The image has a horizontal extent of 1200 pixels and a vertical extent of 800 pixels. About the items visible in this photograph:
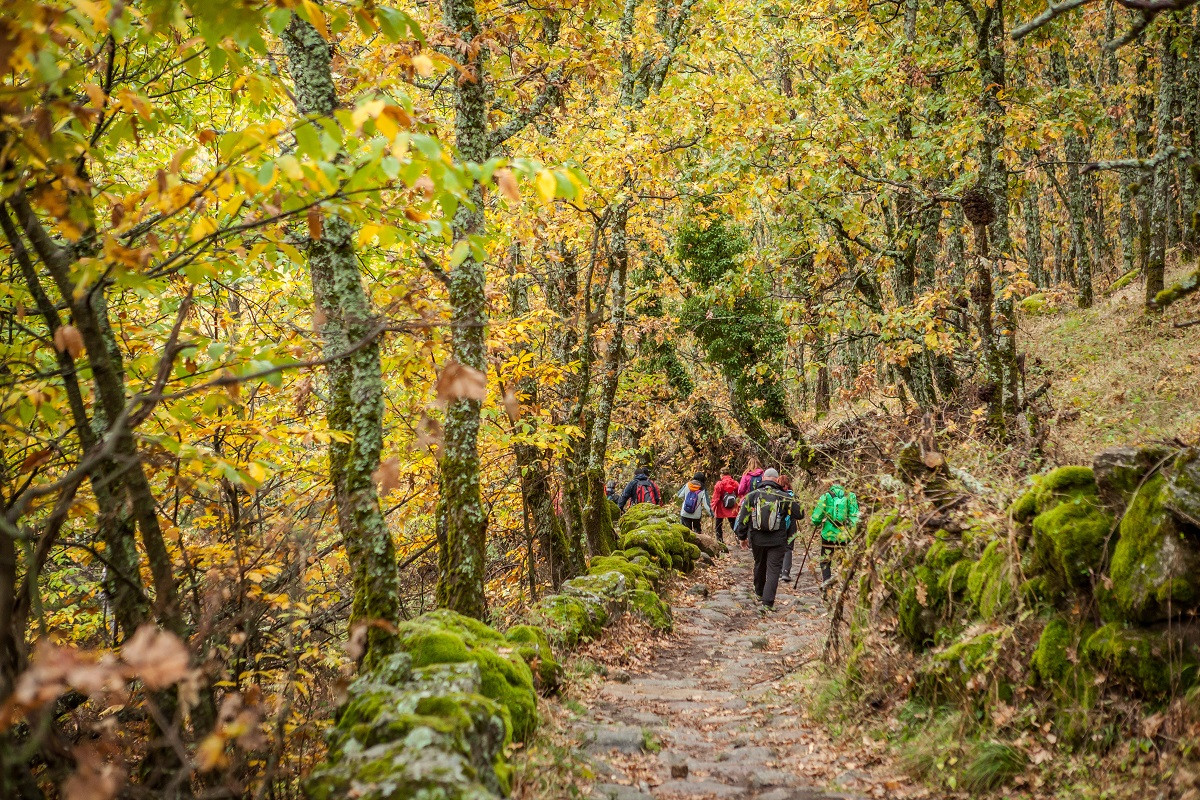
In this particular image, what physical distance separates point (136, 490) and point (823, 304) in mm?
12235

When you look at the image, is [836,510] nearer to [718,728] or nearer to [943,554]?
[943,554]

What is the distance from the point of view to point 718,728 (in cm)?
705

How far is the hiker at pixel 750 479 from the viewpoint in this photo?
41.2 feet

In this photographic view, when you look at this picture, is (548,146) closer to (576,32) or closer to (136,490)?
(576,32)

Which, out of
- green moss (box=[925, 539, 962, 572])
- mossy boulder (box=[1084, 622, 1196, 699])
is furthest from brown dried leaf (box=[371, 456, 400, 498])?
green moss (box=[925, 539, 962, 572])

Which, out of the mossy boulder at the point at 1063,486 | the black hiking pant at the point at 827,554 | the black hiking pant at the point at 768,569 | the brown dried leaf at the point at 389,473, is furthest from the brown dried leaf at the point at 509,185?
the black hiking pant at the point at 768,569

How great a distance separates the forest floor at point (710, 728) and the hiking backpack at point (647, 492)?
8972 mm

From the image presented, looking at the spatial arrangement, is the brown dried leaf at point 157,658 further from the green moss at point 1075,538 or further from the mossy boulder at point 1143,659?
the green moss at point 1075,538

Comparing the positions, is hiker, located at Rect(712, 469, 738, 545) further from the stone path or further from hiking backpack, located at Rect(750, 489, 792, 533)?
the stone path

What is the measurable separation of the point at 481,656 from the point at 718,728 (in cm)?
280

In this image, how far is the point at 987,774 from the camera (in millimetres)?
4715

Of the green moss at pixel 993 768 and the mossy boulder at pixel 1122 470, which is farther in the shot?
the mossy boulder at pixel 1122 470

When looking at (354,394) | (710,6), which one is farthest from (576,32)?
(354,394)

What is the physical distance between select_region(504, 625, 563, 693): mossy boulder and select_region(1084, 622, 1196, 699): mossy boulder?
4.46m
